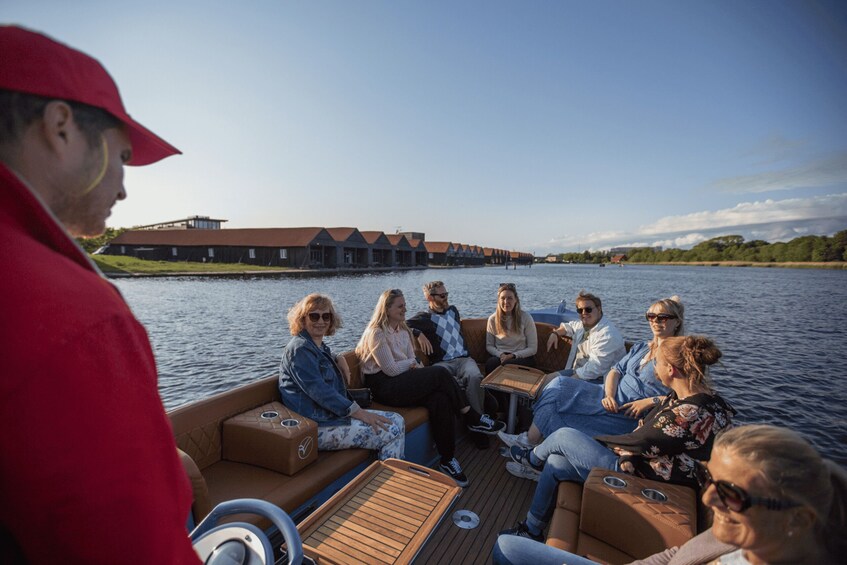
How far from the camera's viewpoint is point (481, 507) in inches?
131

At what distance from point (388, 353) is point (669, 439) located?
2493mm

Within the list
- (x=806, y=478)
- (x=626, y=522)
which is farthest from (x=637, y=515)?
(x=806, y=478)

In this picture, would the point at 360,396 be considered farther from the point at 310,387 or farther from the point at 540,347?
the point at 540,347

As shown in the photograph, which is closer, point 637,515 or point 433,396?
point 637,515

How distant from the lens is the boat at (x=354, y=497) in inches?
74.1

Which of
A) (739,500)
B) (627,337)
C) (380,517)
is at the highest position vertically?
(739,500)

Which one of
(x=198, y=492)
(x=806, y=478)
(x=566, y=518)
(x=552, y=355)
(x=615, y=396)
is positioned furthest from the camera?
(x=552, y=355)

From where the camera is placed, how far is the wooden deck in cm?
280

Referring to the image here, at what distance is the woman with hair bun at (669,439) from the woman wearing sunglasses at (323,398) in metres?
1.25

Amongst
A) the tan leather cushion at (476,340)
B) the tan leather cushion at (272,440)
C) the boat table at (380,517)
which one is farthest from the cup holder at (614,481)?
the tan leather cushion at (476,340)

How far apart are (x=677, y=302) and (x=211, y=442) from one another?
3.97 m

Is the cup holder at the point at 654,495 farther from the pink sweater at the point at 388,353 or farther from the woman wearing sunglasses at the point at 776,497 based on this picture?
the pink sweater at the point at 388,353

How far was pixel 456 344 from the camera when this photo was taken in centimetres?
512

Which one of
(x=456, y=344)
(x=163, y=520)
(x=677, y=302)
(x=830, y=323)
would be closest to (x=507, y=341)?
(x=456, y=344)
